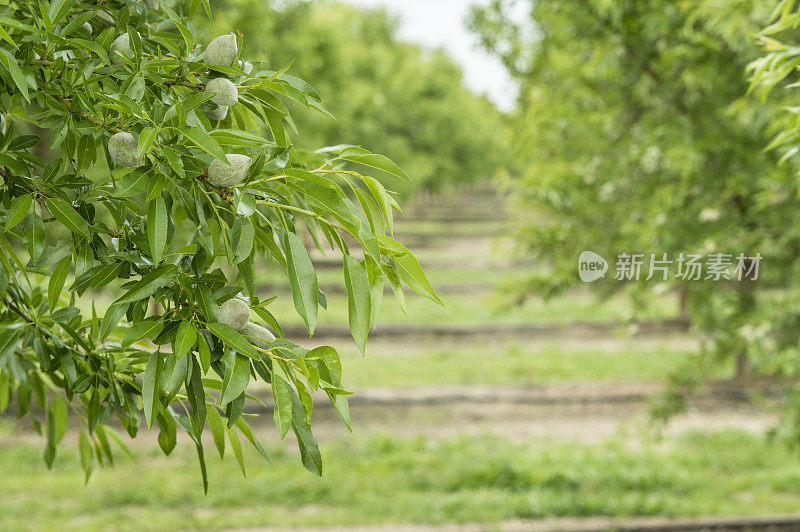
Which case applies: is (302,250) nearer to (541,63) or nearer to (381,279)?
(381,279)

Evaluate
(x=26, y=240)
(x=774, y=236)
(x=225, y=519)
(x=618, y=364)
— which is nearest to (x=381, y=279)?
(x=26, y=240)

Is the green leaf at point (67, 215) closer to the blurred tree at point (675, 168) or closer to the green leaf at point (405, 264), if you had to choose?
the green leaf at point (405, 264)

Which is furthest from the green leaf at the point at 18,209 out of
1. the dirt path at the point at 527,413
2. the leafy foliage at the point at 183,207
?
the dirt path at the point at 527,413

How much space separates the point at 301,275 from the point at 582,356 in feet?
29.0

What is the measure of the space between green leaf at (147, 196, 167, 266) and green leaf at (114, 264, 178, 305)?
28mm

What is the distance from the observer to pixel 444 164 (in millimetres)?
23250

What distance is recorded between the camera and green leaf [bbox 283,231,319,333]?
849 mm

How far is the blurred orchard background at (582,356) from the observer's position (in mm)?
3449

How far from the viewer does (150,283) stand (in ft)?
2.93

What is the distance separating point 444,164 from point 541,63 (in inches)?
703

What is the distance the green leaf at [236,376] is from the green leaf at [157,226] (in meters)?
0.15

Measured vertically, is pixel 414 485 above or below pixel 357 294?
below

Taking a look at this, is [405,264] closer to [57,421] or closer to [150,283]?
[150,283]

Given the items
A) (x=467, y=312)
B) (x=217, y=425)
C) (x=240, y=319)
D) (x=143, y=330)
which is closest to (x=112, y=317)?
(x=143, y=330)
